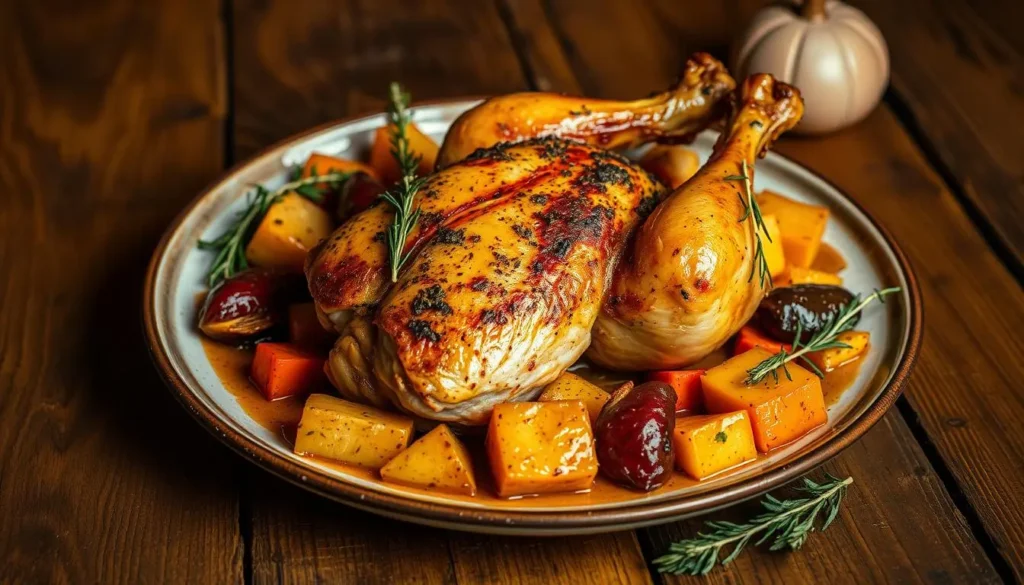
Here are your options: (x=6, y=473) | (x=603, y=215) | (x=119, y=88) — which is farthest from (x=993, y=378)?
(x=119, y=88)

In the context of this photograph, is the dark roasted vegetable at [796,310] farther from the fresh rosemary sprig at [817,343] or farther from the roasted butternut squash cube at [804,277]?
the roasted butternut squash cube at [804,277]

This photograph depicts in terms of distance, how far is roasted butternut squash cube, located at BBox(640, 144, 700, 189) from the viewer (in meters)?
3.39

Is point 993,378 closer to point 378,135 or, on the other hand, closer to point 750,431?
point 750,431

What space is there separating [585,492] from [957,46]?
311cm

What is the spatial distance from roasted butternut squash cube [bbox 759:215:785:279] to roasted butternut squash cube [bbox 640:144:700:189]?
0.30m

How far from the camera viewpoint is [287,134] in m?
4.18

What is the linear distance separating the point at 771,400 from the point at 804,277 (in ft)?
2.15

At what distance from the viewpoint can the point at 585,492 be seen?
2.46 m

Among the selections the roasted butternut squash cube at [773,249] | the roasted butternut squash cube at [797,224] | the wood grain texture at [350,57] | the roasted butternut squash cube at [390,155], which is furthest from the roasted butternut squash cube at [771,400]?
the wood grain texture at [350,57]

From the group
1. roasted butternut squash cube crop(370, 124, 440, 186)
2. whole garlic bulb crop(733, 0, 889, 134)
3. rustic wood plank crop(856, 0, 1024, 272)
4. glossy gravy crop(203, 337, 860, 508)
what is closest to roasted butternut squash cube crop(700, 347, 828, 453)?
glossy gravy crop(203, 337, 860, 508)

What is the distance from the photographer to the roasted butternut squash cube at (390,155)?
3520 mm

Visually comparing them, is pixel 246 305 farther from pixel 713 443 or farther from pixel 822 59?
pixel 822 59

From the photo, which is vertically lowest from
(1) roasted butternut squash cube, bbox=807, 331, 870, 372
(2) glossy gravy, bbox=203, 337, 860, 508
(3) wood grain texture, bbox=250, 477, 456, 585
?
(3) wood grain texture, bbox=250, 477, 456, 585

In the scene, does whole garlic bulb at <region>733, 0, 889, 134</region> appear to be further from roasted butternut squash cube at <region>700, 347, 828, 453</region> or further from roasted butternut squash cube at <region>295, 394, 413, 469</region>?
roasted butternut squash cube at <region>295, 394, 413, 469</region>
